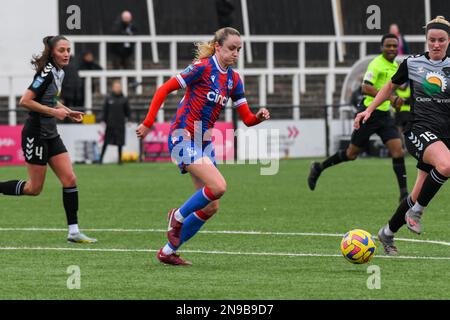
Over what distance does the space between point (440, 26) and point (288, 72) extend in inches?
845

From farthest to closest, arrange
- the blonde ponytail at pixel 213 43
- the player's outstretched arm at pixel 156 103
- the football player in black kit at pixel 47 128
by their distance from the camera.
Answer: the football player in black kit at pixel 47 128, the blonde ponytail at pixel 213 43, the player's outstretched arm at pixel 156 103

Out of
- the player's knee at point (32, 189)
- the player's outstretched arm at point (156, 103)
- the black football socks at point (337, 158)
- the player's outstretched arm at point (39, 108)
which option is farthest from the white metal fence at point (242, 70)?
the player's outstretched arm at point (156, 103)

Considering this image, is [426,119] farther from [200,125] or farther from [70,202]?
[70,202]

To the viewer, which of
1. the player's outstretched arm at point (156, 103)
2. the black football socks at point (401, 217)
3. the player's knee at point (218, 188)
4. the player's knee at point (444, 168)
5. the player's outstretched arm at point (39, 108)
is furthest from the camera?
the player's outstretched arm at point (39, 108)

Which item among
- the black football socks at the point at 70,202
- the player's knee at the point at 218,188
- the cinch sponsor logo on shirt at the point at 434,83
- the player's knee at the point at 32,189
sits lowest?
the black football socks at the point at 70,202

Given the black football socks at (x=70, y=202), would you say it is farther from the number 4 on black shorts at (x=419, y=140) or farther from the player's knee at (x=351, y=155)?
the player's knee at (x=351, y=155)

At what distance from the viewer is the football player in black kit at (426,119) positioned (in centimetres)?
1240

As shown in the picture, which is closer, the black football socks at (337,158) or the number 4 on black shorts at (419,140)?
the number 4 on black shorts at (419,140)

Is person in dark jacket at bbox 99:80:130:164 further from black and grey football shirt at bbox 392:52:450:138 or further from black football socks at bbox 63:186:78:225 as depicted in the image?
black and grey football shirt at bbox 392:52:450:138

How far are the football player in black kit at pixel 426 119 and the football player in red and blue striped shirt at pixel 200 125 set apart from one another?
151 cm

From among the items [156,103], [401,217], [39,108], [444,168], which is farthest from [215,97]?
[39,108]

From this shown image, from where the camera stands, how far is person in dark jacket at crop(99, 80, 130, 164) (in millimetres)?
30422

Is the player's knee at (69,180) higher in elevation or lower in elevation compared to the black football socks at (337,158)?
higher
